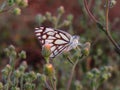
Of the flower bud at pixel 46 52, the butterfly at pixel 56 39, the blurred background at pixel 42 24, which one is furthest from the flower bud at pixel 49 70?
the blurred background at pixel 42 24

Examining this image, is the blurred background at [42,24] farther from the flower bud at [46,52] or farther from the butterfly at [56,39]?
the flower bud at [46,52]

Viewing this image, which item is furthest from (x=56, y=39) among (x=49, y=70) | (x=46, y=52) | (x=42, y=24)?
(x=42, y=24)

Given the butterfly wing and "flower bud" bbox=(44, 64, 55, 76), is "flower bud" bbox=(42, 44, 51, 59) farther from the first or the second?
the butterfly wing

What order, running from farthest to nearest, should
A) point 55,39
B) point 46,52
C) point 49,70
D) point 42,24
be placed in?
point 42,24
point 55,39
point 46,52
point 49,70

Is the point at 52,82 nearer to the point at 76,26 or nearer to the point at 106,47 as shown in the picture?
the point at 106,47

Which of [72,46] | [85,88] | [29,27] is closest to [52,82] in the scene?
[72,46]

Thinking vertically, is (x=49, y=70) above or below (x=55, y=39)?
below

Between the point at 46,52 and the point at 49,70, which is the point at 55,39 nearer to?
the point at 46,52

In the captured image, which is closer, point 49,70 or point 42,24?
point 49,70

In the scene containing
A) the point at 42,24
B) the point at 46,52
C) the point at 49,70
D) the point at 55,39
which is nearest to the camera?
the point at 49,70
